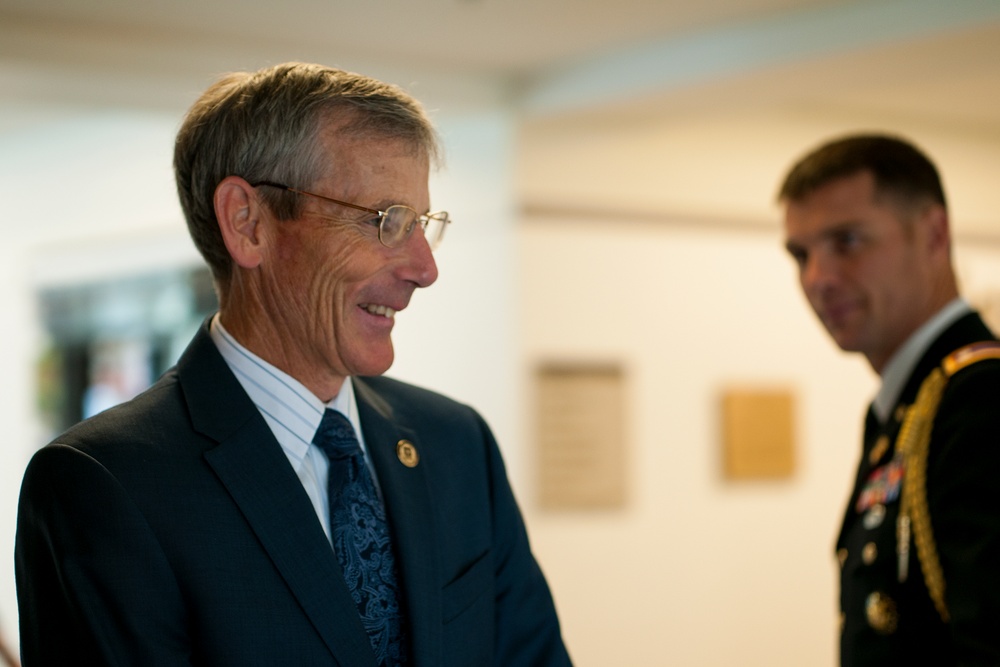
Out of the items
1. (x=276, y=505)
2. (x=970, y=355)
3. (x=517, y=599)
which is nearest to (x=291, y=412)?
(x=276, y=505)

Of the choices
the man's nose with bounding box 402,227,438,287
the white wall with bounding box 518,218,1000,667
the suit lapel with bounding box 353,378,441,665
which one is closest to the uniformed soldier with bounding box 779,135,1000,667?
the suit lapel with bounding box 353,378,441,665

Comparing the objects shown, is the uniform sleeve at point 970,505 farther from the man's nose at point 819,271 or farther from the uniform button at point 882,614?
the man's nose at point 819,271

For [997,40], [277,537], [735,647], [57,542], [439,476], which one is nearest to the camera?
[57,542]

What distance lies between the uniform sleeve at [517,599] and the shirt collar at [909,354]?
35.8 inches

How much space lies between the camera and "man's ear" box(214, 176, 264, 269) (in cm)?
168

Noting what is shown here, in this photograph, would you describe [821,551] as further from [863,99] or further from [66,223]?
[66,223]

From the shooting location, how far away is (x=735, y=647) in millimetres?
5316

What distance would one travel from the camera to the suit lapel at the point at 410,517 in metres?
1.64

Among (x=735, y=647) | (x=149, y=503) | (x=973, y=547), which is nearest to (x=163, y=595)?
(x=149, y=503)

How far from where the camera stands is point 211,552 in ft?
4.93

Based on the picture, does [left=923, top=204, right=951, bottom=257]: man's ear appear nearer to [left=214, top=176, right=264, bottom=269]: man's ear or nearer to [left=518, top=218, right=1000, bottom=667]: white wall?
[left=214, top=176, right=264, bottom=269]: man's ear

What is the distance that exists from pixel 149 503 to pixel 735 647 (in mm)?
4273

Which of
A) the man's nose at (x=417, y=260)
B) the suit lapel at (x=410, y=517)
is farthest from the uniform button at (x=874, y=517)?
the man's nose at (x=417, y=260)

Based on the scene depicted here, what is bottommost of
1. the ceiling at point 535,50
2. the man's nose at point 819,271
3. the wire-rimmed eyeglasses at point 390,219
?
the man's nose at point 819,271
